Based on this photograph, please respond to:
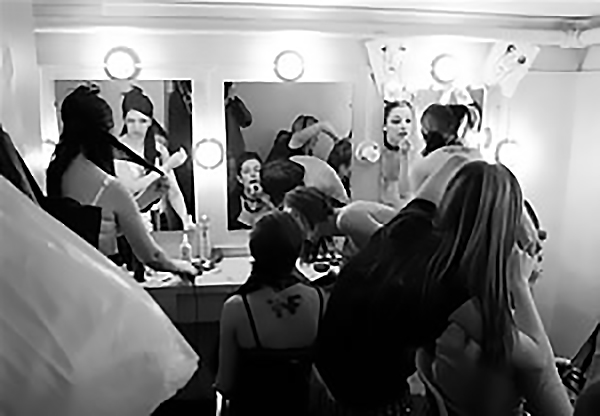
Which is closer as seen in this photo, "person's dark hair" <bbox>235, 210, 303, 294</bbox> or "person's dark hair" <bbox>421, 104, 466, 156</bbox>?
"person's dark hair" <bbox>235, 210, 303, 294</bbox>

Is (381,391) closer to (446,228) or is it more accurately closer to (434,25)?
(446,228)

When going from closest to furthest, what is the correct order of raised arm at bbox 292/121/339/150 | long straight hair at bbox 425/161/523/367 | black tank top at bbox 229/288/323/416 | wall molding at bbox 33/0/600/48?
1. long straight hair at bbox 425/161/523/367
2. black tank top at bbox 229/288/323/416
3. wall molding at bbox 33/0/600/48
4. raised arm at bbox 292/121/339/150

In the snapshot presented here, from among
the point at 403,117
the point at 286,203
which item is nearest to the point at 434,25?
the point at 403,117

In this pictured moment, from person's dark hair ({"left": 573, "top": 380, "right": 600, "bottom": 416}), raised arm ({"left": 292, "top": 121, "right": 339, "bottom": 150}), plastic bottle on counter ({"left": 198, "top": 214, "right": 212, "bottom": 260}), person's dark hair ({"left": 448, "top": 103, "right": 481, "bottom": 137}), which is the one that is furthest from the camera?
person's dark hair ({"left": 448, "top": 103, "right": 481, "bottom": 137})

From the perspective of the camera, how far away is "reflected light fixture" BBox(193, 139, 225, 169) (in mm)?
2676

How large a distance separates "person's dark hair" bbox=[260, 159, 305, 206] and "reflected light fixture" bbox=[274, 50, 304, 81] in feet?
1.24

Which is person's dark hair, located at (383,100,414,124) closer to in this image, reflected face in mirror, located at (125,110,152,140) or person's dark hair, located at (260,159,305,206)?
person's dark hair, located at (260,159,305,206)

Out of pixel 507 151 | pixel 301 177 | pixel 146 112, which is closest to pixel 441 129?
pixel 507 151

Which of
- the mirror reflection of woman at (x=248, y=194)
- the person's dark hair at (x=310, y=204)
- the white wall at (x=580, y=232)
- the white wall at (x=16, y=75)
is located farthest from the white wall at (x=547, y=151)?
the white wall at (x=16, y=75)

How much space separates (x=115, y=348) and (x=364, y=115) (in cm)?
231

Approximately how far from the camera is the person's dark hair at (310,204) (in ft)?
8.37

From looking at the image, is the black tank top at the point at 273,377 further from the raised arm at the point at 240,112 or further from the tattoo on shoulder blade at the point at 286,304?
the raised arm at the point at 240,112

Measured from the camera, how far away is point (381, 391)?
133cm

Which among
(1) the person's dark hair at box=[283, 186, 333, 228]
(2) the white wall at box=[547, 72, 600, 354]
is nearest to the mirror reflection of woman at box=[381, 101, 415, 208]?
(1) the person's dark hair at box=[283, 186, 333, 228]
